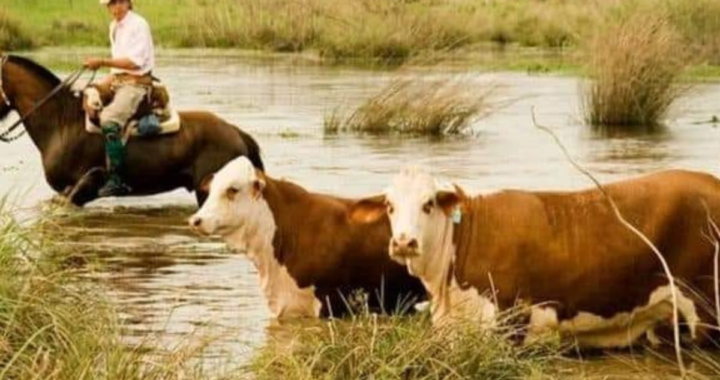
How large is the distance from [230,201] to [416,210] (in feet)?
5.91

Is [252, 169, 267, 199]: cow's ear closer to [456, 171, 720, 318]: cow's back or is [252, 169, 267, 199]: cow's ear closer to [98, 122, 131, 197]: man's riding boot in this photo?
[456, 171, 720, 318]: cow's back

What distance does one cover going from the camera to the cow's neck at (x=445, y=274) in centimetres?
1101

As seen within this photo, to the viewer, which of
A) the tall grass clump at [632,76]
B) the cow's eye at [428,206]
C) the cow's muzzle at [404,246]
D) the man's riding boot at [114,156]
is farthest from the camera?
the tall grass clump at [632,76]

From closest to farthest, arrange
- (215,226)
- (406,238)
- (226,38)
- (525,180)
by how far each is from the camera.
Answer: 1. (406,238)
2. (215,226)
3. (525,180)
4. (226,38)

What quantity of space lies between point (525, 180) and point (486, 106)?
711 cm

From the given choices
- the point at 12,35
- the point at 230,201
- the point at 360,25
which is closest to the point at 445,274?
the point at 230,201

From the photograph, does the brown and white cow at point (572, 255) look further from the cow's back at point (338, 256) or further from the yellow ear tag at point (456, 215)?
the cow's back at point (338, 256)

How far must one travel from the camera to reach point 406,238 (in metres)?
10.7

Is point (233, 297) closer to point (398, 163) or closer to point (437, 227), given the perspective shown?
point (437, 227)

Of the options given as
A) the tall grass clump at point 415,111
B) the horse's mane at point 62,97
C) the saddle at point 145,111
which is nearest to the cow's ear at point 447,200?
the saddle at point 145,111

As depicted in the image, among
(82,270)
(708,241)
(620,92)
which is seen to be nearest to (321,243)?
(82,270)

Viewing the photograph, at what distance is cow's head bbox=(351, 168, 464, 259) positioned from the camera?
1071 cm

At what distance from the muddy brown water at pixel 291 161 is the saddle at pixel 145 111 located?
0.81 meters

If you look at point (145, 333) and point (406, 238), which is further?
point (145, 333)
